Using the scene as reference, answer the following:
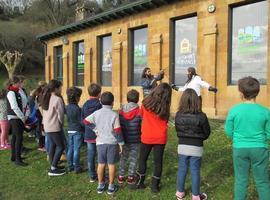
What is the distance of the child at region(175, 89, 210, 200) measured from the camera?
5.68m

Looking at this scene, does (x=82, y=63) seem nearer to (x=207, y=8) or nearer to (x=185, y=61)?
(x=185, y=61)

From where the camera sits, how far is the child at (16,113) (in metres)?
8.64

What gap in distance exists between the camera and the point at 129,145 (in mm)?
6734

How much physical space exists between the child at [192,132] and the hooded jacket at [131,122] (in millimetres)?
1013

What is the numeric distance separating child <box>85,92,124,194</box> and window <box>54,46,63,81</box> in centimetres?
2181

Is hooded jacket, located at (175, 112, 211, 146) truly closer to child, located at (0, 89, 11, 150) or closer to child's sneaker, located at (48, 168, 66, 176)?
child's sneaker, located at (48, 168, 66, 176)

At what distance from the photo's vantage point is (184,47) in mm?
16844

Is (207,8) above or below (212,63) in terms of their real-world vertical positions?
above

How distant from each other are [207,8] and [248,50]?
231cm

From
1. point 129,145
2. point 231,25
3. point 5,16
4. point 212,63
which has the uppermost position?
point 5,16

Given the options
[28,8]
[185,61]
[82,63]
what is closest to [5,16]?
[28,8]

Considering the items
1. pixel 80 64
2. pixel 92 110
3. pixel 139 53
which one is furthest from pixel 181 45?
pixel 92 110

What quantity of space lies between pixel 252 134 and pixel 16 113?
517 centimetres

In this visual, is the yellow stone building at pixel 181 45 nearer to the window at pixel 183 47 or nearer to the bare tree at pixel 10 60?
the window at pixel 183 47
